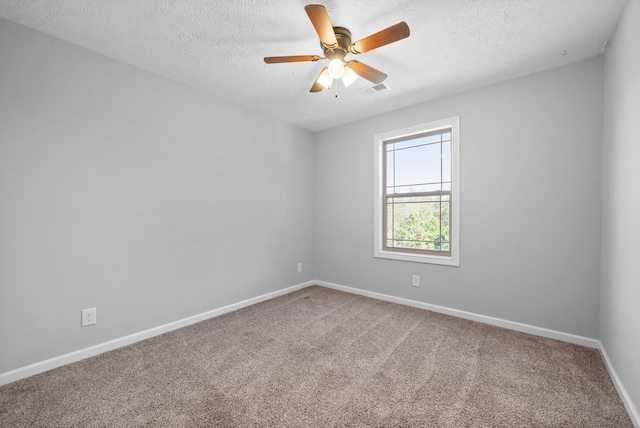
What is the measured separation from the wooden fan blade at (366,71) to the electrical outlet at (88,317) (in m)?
2.88

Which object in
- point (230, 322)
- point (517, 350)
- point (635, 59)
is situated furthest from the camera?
point (230, 322)

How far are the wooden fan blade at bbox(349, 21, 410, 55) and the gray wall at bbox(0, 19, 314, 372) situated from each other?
6.50ft

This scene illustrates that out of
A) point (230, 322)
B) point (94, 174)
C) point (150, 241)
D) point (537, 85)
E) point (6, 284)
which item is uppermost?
point (537, 85)

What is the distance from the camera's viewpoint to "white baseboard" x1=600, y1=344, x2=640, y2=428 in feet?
4.95

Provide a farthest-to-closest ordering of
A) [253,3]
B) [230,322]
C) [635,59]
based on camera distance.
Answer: [230,322], [253,3], [635,59]

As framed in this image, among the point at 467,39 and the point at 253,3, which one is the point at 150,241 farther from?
the point at 467,39

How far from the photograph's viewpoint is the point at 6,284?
75.9 inches

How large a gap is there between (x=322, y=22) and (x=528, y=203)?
8.21ft

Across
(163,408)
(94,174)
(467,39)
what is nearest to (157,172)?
(94,174)

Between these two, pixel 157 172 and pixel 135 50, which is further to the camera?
pixel 157 172

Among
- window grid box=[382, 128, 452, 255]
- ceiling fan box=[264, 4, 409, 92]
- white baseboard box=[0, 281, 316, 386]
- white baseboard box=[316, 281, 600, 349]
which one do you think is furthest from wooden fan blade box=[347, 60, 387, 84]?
white baseboard box=[0, 281, 316, 386]

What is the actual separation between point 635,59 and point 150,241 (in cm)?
384

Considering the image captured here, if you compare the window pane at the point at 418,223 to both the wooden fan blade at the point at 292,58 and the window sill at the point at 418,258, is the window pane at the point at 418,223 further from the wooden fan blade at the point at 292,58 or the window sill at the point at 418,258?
the wooden fan blade at the point at 292,58

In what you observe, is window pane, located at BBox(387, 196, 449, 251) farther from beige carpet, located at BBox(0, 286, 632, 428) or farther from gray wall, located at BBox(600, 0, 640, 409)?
gray wall, located at BBox(600, 0, 640, 409)
